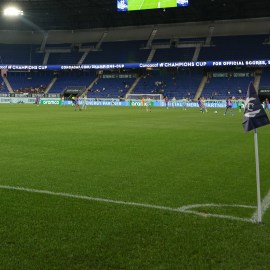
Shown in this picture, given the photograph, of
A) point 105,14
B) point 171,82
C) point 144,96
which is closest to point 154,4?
point 144,96

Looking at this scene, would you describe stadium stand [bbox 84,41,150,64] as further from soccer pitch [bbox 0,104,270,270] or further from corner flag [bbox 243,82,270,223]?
corner flag [bbox 243,82,270,223]

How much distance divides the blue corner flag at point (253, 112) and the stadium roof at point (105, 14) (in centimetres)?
5520

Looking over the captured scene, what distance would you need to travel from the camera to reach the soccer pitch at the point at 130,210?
4746 mm

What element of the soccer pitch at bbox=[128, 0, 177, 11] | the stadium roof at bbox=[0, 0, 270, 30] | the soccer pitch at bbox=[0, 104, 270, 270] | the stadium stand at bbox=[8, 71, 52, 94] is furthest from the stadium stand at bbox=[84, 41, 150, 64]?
the soccer pitch at bbox=[0, 104, 270, 270]

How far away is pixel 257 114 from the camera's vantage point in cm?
636

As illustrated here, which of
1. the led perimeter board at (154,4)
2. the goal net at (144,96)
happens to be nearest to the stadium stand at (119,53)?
the goal net at (144,96)

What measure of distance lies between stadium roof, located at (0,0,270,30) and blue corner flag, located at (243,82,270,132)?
181ft

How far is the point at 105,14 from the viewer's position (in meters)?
68.8

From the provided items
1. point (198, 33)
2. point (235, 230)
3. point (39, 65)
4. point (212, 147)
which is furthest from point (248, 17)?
point (235, 230)

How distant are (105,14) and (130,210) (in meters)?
66.1

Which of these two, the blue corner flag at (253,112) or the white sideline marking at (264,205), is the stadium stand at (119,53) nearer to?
the white sideline marking at (264,205)

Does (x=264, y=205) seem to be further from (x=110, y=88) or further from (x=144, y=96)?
(x=110, y=88)

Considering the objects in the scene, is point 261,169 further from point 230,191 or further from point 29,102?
point 29,102

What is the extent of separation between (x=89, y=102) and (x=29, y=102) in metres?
11.5
